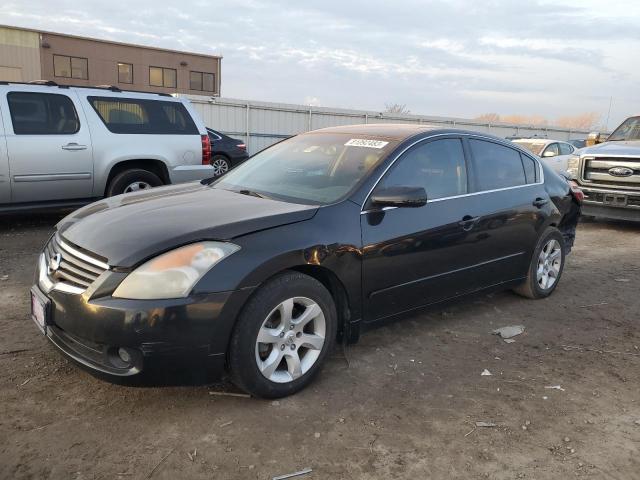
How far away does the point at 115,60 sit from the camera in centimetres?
3675

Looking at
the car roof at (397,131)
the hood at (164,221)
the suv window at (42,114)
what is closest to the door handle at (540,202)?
the car roof at (397,131)

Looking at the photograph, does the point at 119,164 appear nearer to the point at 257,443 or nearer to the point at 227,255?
the point at 227,255

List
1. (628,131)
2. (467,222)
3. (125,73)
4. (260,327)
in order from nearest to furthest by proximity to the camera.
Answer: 1. (260,327)
2. (467,222)
3. (628,131)
4. (125,73)

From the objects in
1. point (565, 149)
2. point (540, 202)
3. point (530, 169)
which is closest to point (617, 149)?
point (530, 169)

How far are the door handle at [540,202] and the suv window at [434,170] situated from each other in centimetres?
100

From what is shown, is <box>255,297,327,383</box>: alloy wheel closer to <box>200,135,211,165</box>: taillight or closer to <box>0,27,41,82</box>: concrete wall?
<box>200,135,211,165</box>: taillight

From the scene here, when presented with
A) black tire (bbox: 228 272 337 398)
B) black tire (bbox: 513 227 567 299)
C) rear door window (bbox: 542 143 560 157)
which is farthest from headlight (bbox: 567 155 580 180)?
black tire (bbox: 228 272 337 398)

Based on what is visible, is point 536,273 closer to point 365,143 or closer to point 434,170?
point 434,170

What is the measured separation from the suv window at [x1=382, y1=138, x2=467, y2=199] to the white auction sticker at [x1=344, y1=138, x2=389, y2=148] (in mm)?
201

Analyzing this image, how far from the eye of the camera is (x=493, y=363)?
3750mm

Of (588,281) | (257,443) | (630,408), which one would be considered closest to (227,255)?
(257,443)

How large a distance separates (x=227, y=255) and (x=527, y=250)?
9.95 ft

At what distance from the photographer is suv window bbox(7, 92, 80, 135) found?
657 cm

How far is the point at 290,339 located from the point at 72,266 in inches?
49.2
